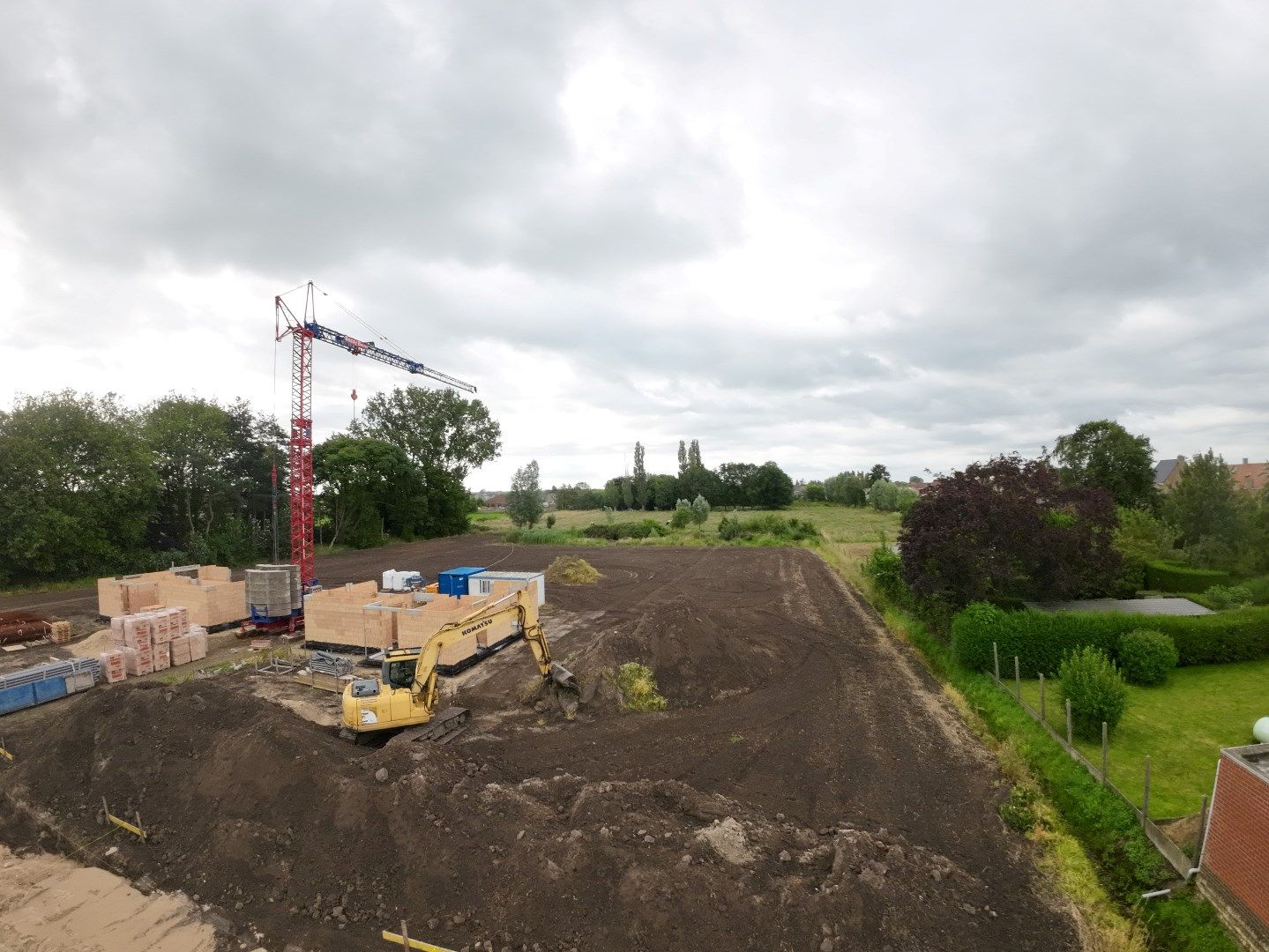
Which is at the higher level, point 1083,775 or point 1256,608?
point 1256,608

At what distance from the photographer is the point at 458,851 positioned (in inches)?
340

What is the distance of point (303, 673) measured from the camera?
1778cm

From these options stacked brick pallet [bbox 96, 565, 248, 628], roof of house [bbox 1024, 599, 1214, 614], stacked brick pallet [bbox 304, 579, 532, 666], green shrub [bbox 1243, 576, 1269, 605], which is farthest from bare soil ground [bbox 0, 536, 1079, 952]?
green shrub [bbox 1243, 576, 1269, 605]

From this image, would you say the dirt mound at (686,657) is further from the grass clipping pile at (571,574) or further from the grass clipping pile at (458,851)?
the grass clipping pile at (571,574)

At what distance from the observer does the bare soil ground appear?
7.64 meters

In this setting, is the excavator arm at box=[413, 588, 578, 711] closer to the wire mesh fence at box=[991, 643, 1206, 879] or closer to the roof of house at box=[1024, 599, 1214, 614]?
the wire mesh fence at box=[991, 643, 1206, 879]

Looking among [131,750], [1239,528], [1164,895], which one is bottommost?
[1164,895]

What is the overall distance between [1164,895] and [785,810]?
5163 millimetres

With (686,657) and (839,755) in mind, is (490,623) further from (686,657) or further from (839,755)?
(839,755)

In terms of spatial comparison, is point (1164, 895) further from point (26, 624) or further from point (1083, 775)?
point (26, 624)

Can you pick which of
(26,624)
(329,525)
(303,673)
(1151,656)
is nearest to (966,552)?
(1151,656)

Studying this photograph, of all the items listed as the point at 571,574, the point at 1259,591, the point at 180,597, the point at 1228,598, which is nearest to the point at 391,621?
the point at 180,597

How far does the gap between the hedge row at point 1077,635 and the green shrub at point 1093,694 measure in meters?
3.15

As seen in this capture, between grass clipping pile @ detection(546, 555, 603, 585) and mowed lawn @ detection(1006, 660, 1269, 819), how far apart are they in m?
22.6
